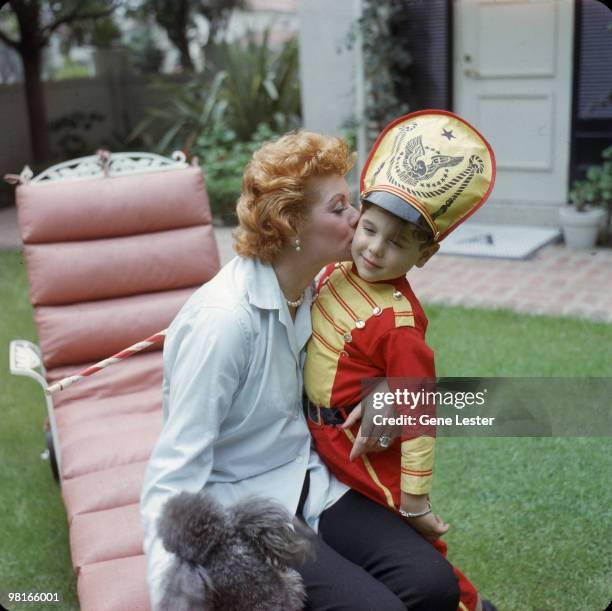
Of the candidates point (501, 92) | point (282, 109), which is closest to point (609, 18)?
point (501, 92)

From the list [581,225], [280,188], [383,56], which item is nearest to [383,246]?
[280,188]

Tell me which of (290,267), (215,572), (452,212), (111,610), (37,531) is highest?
(452,212)

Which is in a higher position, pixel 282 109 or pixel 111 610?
pixel 282 109

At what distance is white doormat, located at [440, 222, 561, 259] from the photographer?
17.3ft

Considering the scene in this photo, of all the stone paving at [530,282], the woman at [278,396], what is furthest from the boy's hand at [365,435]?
the stone paving at [530,282]

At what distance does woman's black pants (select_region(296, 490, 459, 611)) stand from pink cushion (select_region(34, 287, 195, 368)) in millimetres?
1349

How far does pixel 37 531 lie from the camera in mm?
2684

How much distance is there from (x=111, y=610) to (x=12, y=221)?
18.8 feet

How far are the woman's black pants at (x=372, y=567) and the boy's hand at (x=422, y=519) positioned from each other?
21 millimetres

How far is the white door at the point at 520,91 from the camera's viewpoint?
540 centimetres

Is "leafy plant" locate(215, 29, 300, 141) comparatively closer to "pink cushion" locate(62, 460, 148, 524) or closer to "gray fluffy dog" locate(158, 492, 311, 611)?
"pink cushion" locate(62, 460, 148, 524)

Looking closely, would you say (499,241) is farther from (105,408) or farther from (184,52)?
(184,52)

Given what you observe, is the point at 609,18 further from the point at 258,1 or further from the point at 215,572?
the point at 258,1

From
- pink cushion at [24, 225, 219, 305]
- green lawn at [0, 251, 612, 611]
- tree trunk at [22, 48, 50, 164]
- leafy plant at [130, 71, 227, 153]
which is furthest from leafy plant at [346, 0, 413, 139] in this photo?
tree trunk at [22, 48, 50, 164]
